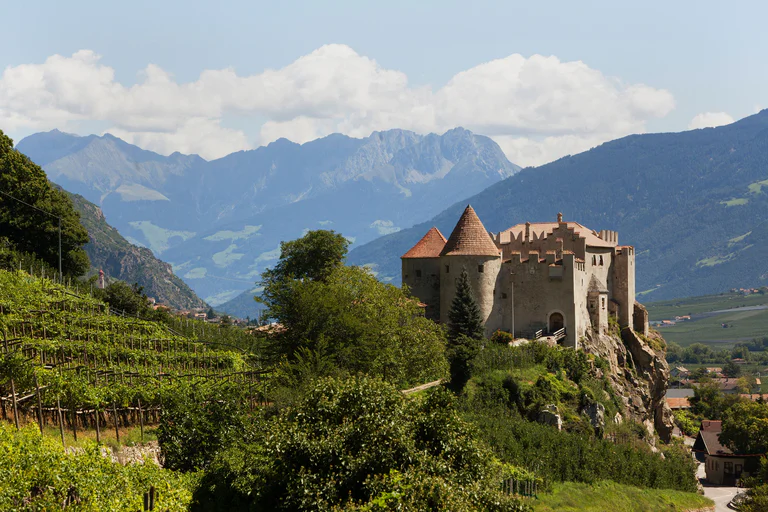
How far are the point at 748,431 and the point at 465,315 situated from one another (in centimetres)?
3194

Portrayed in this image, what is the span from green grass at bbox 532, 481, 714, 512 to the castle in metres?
17.7

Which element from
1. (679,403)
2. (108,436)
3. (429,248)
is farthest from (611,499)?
(679,403)

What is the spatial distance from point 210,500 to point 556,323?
4311cm

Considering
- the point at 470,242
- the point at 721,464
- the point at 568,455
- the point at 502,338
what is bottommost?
the point at 721,464

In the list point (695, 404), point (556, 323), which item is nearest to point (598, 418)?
point (556, 323)

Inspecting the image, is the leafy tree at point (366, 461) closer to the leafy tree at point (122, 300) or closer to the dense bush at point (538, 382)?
the dense bush at point (538, 382)

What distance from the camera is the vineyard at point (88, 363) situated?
33.7 meters

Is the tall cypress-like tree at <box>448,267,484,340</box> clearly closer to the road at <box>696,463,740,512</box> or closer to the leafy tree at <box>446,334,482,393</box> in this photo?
the leafy tree at <box>446,334,482,393</box>

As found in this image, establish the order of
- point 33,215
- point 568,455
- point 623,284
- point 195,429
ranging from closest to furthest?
point 195,429, point 568,455, point 33,215, point 623,284

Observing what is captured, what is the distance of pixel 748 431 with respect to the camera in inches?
3081

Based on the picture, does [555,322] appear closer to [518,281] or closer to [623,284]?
[518,281]

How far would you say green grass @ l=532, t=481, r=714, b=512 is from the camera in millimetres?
39969

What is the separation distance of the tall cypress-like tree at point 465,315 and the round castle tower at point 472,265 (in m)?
1.42

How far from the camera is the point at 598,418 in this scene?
58.2 meters
